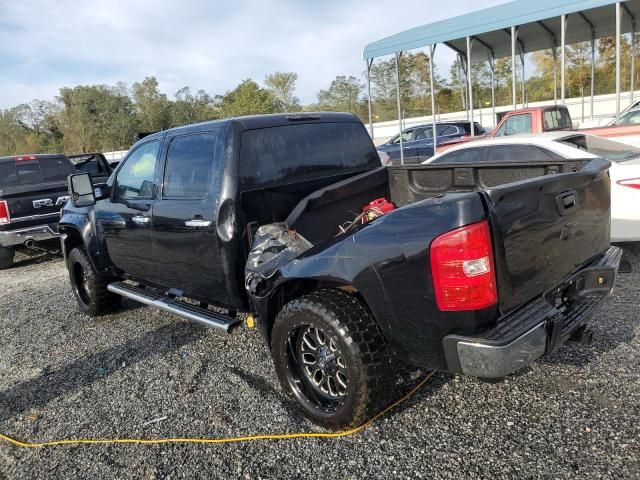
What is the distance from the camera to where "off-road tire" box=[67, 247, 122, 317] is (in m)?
5.27

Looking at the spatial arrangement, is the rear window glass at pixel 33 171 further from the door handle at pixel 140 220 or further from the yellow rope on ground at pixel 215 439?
the yellow rope on ground at pixel 215 439

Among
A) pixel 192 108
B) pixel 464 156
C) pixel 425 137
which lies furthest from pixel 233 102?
pixel 464 156

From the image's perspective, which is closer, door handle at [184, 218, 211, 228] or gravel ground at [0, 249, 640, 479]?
gravel ground at [0, 249, 640, 479]

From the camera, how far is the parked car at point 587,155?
16.8 ft

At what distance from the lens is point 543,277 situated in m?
2.55

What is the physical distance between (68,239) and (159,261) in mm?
2194

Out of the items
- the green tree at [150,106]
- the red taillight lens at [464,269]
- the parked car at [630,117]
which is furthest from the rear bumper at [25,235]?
the green tree at [150,106]

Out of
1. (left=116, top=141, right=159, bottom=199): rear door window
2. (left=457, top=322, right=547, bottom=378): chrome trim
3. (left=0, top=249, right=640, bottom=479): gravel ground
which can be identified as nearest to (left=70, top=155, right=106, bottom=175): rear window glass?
(left=116, top=141, right=159, bottom=199): rear door window

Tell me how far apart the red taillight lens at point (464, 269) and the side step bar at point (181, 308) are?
5.73 feet

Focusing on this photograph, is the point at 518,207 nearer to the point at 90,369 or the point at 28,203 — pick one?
the point at 90,369

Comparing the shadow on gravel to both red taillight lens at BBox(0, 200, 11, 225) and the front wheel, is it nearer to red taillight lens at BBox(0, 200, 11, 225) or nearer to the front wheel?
the front wheel

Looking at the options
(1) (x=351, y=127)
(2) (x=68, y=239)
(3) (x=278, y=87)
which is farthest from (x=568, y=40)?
(3) (x=278, y=87)

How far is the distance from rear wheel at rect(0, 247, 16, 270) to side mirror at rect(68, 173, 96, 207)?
4.98 meters

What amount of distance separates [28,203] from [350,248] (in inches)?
300
